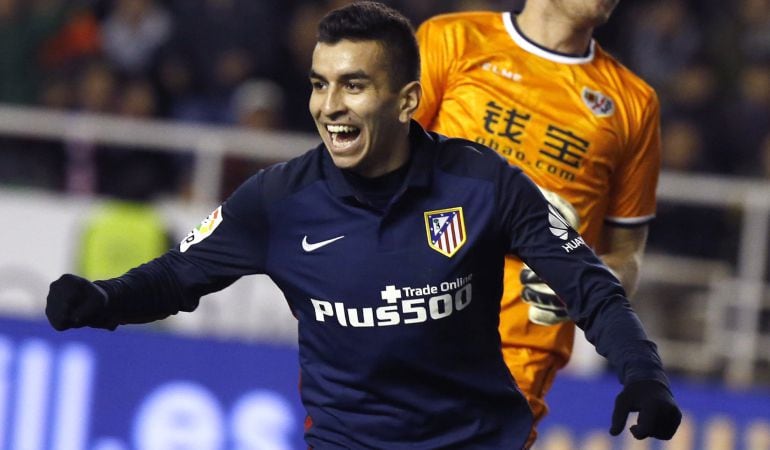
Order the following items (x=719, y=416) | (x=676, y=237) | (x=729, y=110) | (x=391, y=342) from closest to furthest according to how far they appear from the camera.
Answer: (x=391, y=342) < (x=719, y=416) < (x=676, y=237) < (x=729, y=110)

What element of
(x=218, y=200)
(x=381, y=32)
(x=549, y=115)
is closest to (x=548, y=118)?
(x=549, y=115)

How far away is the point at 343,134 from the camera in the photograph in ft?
12.7

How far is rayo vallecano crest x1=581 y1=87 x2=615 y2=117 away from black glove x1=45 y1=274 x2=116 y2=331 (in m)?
1.89

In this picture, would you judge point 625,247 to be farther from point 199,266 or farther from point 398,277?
point 199,266

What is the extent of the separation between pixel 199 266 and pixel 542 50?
1575 mm

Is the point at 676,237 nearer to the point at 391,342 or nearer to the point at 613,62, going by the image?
the point at 613,62

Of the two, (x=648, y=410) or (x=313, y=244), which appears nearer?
(x=648, y=410)

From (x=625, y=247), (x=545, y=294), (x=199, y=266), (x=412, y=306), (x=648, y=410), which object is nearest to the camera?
(x=648, y=410)

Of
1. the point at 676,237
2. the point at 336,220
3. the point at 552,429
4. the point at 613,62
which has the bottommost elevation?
the point at 552,429

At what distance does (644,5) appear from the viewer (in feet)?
37.9

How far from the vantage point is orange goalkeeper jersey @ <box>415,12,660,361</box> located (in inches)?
196

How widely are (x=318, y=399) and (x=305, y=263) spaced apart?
370 millimetres

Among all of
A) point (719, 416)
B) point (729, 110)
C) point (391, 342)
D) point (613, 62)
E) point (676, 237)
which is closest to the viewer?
point (391, 342)

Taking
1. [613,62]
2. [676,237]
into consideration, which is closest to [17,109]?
[676,237]
